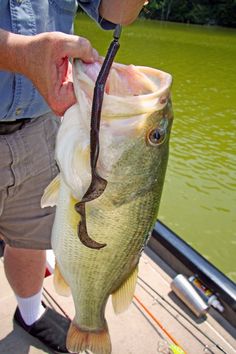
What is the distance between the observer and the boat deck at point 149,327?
260 centimetres

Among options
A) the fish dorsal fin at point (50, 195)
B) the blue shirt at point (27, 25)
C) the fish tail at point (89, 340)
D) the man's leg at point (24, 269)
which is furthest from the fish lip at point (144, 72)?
the man's leg at point (24, 269)

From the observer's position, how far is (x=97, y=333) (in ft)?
6.00

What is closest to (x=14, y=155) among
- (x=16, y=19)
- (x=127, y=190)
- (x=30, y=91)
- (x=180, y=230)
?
(x=30, y=91)

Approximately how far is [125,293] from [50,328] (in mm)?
1101

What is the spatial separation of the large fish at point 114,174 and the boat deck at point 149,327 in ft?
3.60

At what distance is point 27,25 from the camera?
1.80m

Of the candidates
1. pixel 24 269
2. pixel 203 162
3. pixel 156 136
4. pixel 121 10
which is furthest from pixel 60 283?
pixel 203 162

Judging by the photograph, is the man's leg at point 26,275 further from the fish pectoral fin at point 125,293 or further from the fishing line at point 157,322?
the fish pectoral fin at point 125,293

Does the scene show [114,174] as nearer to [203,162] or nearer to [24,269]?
[24,269]

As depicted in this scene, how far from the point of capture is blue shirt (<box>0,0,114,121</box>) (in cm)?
177

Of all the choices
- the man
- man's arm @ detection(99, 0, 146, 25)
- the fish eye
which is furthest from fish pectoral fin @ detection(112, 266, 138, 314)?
man's arm @ detection(99, 0, 146, 25)

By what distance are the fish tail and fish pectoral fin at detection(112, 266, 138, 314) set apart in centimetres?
19

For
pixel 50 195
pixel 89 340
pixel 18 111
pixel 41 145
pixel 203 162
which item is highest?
pixel 18 111

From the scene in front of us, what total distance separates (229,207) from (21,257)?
15.0 feet
